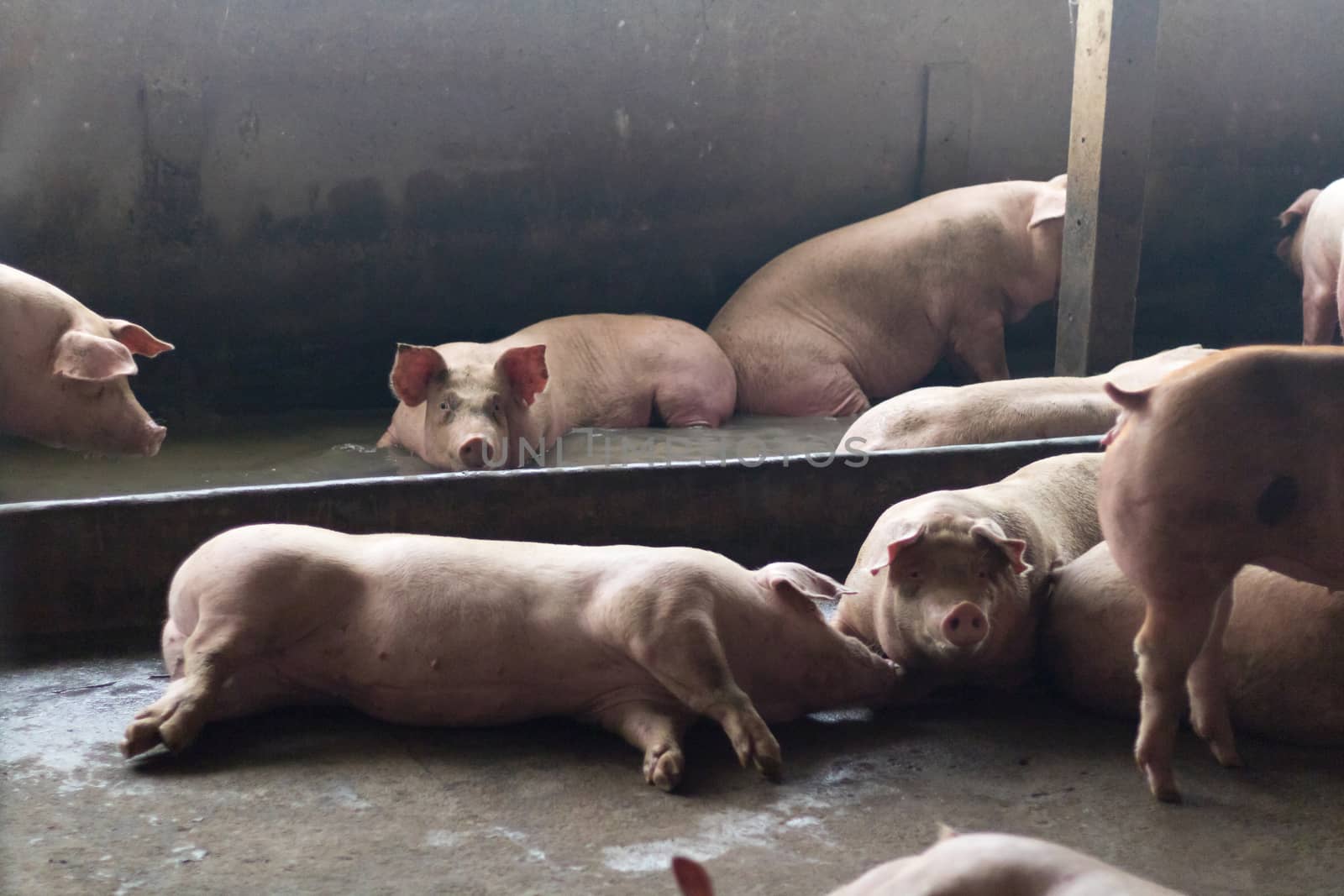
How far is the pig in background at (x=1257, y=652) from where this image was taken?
125 inches

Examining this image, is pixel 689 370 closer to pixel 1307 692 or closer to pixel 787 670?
pixel 787 670

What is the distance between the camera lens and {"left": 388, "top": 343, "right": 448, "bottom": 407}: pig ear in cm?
579

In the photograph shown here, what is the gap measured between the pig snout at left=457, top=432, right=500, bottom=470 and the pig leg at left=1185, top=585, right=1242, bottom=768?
3.16 m

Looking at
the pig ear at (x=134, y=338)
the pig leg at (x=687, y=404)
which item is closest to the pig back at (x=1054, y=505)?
the pig leg at (x=687, y=404)

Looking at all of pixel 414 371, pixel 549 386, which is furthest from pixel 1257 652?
pixel 549 386

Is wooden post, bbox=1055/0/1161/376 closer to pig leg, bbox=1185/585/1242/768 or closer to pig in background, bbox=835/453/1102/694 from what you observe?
pig in background, bbox=835/453/1102/694

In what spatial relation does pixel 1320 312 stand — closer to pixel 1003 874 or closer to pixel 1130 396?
pixel 1130 396

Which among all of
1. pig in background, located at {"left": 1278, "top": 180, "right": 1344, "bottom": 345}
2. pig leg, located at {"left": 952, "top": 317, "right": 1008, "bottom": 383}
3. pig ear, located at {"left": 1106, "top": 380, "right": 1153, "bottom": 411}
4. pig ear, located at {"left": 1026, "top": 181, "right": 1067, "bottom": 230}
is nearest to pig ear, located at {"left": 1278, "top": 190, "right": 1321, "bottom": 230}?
pig in background, located at {"left": 1278, "top": 180, "right": 1344, "bottom": 345}

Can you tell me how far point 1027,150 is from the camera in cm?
849

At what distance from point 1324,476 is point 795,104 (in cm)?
581

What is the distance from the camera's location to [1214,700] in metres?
3.11

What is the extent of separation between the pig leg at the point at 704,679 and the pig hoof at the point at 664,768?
4.9 inches

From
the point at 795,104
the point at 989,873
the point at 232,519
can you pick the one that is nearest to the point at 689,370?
the point at 795,104

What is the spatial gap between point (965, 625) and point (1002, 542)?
0.25 m
